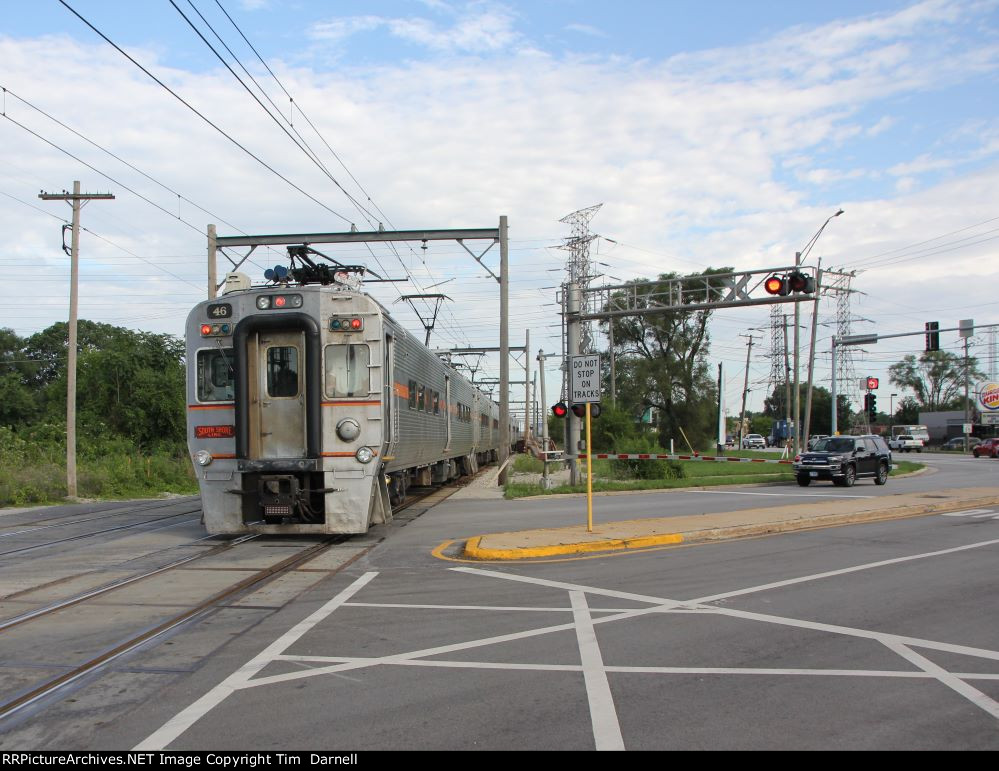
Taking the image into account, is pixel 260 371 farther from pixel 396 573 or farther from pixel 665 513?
pixel 665 513

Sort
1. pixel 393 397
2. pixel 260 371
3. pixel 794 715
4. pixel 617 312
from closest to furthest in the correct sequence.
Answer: pixel 794 715 → pixel 260 371 → pixel 393 397 → pixel 617 312

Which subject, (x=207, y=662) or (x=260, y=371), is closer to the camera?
(x=207, y=662)

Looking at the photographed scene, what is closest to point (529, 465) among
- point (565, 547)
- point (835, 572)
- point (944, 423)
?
point (565, 547)

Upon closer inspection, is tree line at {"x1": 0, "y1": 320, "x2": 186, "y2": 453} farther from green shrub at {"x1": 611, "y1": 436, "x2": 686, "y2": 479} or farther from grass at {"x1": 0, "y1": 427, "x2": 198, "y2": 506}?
green shrub at {"x1": 611, "y1": 436, "x2": 686, "y2": 479}

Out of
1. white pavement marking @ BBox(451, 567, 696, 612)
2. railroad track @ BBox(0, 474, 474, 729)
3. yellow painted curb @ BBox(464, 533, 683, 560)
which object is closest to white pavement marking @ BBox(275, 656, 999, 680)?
railroad track @ BBox(0, 474, 474, 729)

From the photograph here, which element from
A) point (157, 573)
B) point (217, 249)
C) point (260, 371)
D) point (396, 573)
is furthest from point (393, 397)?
point (217, 249)

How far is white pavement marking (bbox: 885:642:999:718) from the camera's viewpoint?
5.09m

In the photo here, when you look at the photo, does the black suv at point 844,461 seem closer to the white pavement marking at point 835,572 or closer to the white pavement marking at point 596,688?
the white pavement marking at point 835,572

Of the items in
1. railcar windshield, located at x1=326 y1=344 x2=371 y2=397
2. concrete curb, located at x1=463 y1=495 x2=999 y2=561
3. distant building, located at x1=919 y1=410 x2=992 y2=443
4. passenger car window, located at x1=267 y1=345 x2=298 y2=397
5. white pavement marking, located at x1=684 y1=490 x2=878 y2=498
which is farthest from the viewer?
distant building, located at x1=919 y1=410 x2=992 y2=443

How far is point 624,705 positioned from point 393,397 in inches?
344

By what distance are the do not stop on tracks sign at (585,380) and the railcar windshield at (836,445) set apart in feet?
55.9

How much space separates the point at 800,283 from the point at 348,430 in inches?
536

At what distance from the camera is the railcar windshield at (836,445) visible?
2792 cm

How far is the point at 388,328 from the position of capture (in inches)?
522
